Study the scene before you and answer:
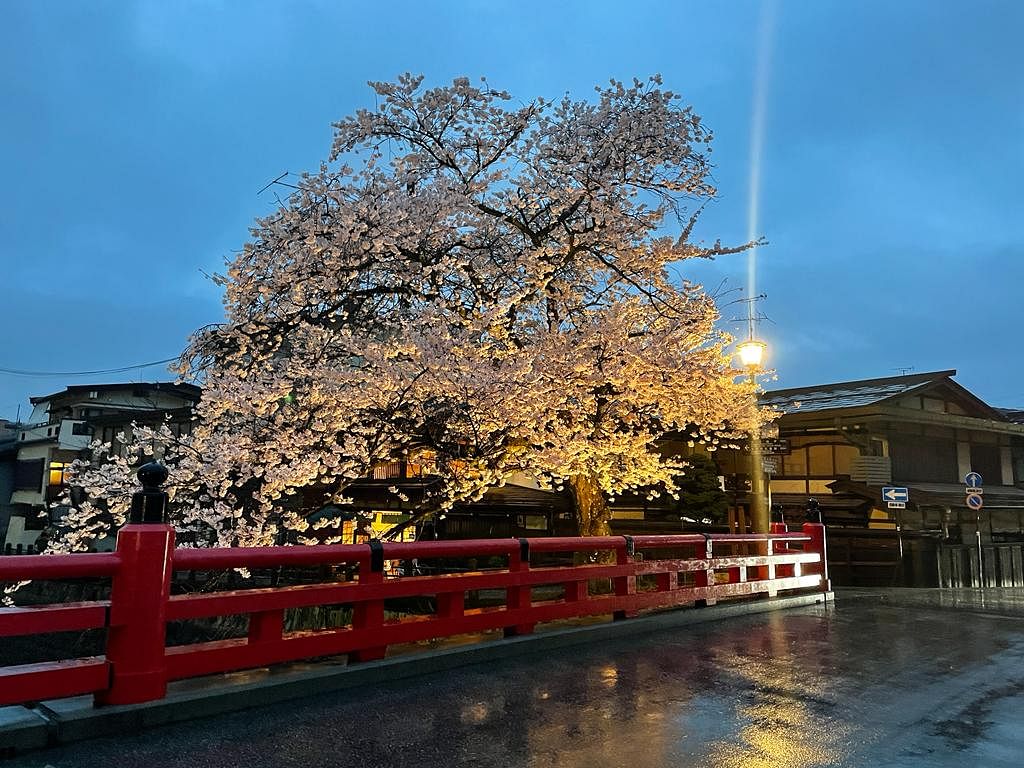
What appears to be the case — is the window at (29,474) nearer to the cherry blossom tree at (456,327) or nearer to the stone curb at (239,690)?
the cherry blossom tree at (456,327)

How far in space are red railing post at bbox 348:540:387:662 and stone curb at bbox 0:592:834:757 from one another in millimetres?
123

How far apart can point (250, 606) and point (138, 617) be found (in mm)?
863

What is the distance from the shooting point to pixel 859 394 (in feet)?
82.8

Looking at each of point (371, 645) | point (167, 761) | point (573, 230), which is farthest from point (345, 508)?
point (167, 761)

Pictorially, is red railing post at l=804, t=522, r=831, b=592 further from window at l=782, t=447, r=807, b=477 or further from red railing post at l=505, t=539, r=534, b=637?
window at l=782, t=447, r=807, b=477

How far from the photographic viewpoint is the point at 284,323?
12.7m

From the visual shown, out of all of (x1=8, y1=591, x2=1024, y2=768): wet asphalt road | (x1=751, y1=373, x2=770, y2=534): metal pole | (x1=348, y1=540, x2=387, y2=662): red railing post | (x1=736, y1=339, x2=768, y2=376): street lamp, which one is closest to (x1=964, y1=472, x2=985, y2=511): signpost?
(x1=751, y1=373, x2=770, y2=534): metal pole

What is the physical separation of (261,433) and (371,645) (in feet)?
20.9

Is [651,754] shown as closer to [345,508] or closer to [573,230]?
[573,230]

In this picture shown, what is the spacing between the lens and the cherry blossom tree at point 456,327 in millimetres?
11734

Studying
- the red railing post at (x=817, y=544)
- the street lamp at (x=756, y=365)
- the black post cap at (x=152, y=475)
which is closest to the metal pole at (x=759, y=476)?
the street lamp at (x=756, y=365)

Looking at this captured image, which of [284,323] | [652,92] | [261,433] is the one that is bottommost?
[261,433]

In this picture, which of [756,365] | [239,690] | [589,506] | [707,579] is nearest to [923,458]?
[756,365]

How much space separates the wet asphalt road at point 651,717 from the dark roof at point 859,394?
15.1 metres
